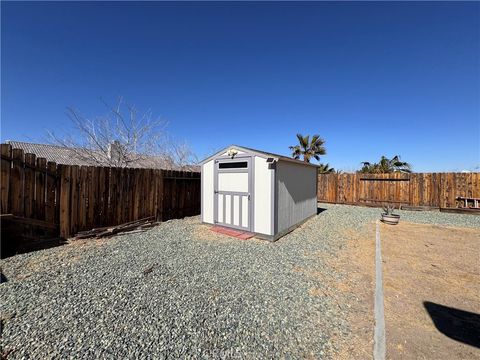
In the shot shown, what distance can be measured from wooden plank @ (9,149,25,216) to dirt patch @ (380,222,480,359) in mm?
6364

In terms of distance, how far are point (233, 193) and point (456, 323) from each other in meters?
4.77

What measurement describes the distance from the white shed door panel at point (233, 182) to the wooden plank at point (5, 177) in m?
4.59

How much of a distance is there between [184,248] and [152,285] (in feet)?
5.26

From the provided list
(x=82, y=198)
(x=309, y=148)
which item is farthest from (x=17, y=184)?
(x=309, y=148)

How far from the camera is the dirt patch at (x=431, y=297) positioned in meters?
2.08

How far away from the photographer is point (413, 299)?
2900 mm

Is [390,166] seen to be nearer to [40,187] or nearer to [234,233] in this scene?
[234,233]

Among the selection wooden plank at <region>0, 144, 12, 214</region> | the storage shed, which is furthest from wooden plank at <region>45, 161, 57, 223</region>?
the storage shed

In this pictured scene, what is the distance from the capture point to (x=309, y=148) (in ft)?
54.6

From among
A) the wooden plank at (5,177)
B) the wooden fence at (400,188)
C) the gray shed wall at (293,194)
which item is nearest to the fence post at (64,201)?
the wooden plank at (5,177)

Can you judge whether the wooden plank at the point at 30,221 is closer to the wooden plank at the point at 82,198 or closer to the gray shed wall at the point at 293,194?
the wooden plank at the point at 82,198

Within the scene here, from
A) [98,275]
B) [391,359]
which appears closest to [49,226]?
[98,275]

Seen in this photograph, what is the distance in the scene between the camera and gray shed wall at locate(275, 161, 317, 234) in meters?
5.71

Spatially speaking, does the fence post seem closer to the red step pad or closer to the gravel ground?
the gravel ground
